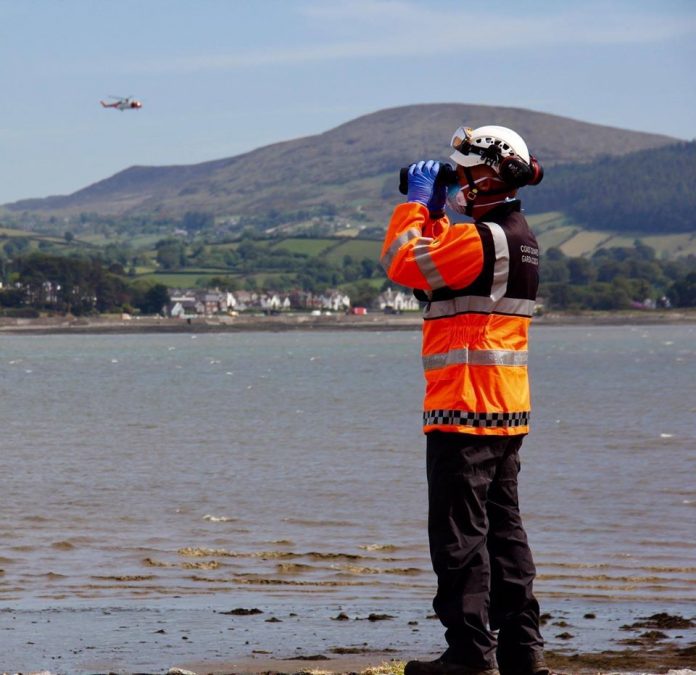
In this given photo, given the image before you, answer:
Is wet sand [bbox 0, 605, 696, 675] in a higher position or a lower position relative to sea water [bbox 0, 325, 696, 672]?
higher

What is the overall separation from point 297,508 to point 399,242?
13.6 metres

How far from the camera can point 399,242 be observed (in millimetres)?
6852

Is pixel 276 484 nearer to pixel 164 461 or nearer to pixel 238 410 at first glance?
pixel 164 461

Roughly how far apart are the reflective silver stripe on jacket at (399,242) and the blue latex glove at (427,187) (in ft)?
0.61

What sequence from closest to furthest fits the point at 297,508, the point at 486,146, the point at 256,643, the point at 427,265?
the point at 427,265 < the point at 486,146 < the point at 256,643 < the point at 297,508

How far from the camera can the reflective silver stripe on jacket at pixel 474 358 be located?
22.4 ft

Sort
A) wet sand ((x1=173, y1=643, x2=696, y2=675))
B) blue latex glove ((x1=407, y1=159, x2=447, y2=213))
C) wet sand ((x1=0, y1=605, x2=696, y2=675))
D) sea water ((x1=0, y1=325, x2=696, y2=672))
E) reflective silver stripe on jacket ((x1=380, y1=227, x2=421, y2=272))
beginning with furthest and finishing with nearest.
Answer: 1. sea water ((x1=0, y1=325, x2=696, y2=672))
2. wet sand ((x1=0, y1=605, x2=696, y2=675))
3. wet sand ((x1=173, y1=643, x2=696, y2=675))
4. blue latex glove ((x1=407, y1=159, x2=447, y2=213))
5. reflective silver stripe on jacket ((x1=380, y1=227, x2=421, y2=272))

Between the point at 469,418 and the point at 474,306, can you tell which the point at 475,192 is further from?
the point at 469,418

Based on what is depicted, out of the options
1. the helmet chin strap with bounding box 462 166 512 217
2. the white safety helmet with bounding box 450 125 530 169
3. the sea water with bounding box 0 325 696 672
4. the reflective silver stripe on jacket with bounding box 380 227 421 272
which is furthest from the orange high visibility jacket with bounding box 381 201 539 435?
the sea water with bounding box 0 325 696 672

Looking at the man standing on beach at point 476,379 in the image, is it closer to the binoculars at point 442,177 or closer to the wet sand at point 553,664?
the binoculars at point 442,177

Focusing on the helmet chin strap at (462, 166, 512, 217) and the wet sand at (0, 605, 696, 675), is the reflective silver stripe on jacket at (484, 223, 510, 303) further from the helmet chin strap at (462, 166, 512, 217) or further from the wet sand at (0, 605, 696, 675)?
the wet sand at (0, 605, 696, 675)

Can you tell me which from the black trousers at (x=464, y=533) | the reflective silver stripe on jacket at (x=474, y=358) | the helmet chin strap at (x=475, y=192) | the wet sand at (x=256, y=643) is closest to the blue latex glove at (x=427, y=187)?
the helmet chin strap at (x=475, y=192)

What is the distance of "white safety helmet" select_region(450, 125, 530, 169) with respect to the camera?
6.99 meters

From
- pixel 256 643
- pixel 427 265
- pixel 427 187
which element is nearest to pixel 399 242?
pixel 427 265
